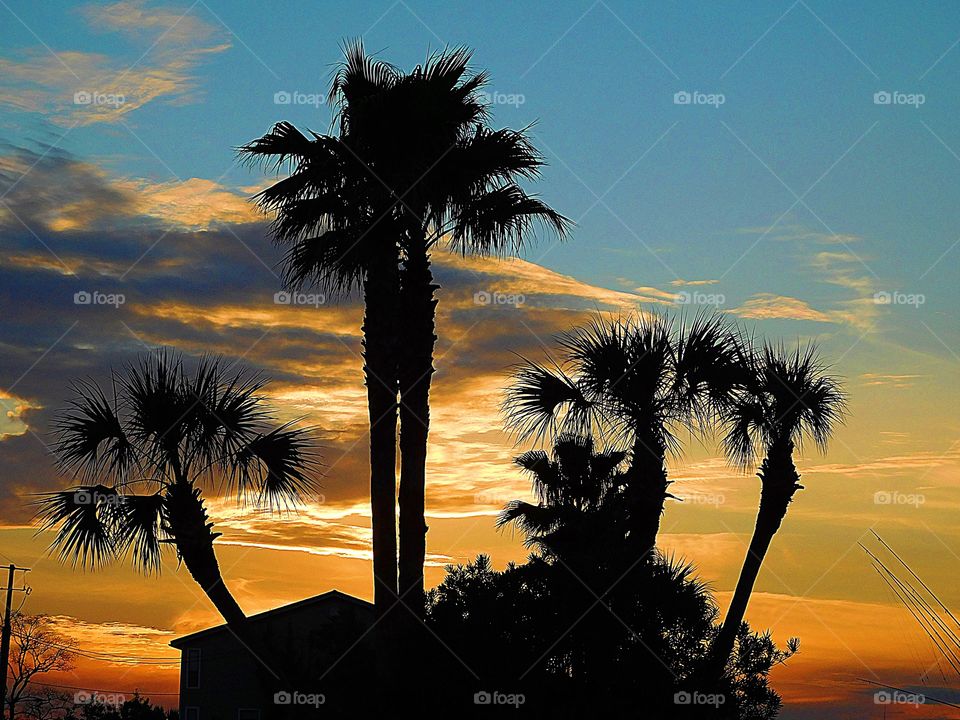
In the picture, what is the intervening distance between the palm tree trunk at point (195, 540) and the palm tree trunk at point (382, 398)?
3.12 metres

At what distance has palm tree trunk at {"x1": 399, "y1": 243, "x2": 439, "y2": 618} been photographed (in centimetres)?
2194

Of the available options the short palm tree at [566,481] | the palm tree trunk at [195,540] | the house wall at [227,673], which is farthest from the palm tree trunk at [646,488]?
the house wall at [227,673]

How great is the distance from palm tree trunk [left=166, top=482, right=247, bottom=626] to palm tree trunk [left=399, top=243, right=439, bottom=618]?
362 cm

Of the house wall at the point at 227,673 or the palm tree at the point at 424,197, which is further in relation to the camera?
the house wall at the point at 227,673

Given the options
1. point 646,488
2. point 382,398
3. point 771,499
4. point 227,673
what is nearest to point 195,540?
point 382,398

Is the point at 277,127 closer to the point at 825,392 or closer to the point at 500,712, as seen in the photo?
the point at 500,712

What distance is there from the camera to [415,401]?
2244 cm

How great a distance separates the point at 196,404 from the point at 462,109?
837cm

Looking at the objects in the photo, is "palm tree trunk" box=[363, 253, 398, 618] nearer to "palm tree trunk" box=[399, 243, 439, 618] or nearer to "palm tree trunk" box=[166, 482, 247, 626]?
"palm tree trunk" box=[399, 243, 439, 618]

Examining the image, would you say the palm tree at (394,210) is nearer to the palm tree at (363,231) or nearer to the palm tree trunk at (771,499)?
the palm tree at (363,231)

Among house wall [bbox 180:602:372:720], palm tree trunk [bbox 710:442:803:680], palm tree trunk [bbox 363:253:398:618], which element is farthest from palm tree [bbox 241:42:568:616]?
house wall [bbox 180:602:372:720]

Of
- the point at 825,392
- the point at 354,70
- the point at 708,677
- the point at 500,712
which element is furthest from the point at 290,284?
the point at 825,392

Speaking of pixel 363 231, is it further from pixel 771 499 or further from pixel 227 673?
pixel 227 673

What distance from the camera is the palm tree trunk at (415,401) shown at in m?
21.9
